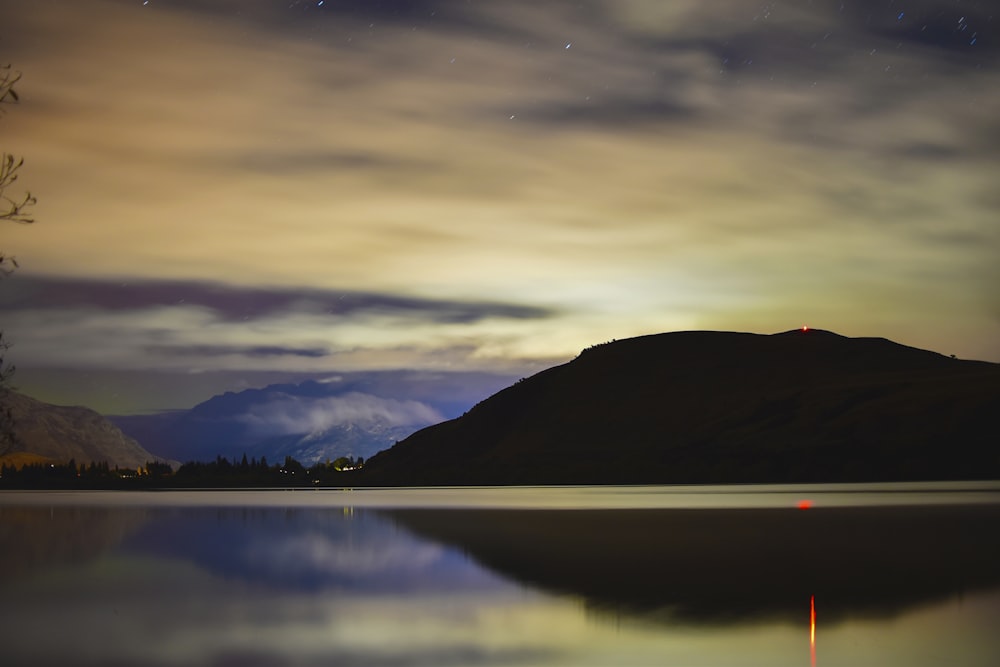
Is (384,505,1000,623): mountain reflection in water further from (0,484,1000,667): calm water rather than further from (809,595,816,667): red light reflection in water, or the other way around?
(809,595,816,667): red light reflection in water

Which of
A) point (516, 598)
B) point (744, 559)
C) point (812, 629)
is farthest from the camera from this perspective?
point (744, 559)

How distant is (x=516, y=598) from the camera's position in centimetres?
2856

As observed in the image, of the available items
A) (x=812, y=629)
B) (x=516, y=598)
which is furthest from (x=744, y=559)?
(x=812, y=629)

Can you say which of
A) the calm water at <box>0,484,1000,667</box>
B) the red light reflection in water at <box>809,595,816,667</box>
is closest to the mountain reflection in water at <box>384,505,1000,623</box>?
the calm water at <box>0,484,1000,667</box>

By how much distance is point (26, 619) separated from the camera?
25.1 m

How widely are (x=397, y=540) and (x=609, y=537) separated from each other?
9324 mm

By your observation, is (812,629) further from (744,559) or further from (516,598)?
(744,559)

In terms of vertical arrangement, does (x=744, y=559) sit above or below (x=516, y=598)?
above

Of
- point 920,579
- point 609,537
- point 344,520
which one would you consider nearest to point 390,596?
point 920,579

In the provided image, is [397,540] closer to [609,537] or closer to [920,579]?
[609,537]

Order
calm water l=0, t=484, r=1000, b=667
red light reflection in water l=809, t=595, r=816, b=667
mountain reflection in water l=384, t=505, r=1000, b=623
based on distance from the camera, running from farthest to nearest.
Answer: mountain reflection in water l=384, t=505, r=1000, b=623
calm water l=0, t=484, r=1000, b=667
red light reflection in water l=809, t=595, r=816, b=667

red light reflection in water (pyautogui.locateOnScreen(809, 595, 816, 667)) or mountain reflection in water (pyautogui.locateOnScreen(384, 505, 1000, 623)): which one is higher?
mountain reflection in water (pyautogui.locateOnScreen(384, 505, 1000, 623))

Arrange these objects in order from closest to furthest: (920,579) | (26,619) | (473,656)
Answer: (473,656) → (26,619) → (920,579)

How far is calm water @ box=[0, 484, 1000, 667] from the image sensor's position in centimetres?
2048
